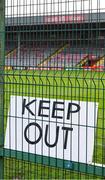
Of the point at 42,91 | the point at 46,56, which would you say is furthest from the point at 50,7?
the point at 42,91

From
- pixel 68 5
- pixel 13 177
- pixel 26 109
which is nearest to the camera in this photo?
pixel 68 5

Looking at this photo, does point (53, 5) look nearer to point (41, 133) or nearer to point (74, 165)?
point (41, 133)

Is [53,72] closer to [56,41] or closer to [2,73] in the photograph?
[56,41]

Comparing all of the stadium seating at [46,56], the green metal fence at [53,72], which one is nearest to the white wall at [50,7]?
the green metal fence at [53,72]

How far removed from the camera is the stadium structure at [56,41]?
3.54 metres

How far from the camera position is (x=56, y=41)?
369 centimetres

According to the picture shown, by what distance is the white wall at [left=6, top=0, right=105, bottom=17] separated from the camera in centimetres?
348

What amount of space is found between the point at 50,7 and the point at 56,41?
0.28 meters

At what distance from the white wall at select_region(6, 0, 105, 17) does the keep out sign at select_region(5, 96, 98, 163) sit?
2.36 ft

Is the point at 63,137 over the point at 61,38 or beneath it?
beneath

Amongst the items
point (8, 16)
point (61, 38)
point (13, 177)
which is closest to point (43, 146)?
point (13, 177)

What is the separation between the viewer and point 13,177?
423cm

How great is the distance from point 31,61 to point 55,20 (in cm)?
45

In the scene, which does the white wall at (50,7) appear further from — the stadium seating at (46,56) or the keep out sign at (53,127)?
the keep out sign at (53,127)
